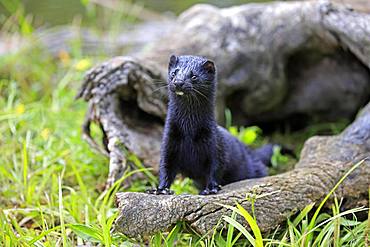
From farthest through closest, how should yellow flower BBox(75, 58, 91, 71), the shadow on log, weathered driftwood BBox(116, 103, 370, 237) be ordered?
yellow flower BBox(75, 58, 91, 71)
the shadow on log
weathered driftwood BBox(116, 103, 370, 237)

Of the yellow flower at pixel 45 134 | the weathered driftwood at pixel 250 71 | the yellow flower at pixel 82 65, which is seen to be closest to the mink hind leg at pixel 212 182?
the weathered driftwood at pixel 250 71

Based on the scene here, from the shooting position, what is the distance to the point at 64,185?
4.20 meters

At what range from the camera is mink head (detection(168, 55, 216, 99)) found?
10.3ft

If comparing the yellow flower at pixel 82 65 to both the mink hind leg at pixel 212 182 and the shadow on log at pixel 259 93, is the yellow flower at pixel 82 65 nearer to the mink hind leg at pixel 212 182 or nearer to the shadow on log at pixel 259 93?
the shadow on log at pixel 259 93

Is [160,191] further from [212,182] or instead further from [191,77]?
[191,77]

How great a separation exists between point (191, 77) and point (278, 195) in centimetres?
79

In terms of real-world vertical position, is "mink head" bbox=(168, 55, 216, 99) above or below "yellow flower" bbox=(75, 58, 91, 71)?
above

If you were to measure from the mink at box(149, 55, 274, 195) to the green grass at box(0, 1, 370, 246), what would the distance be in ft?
0.93

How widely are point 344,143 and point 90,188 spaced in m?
1.76

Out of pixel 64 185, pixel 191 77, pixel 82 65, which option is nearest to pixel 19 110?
pixel 64 185

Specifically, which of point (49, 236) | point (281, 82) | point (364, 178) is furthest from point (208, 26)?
point (49, 236)

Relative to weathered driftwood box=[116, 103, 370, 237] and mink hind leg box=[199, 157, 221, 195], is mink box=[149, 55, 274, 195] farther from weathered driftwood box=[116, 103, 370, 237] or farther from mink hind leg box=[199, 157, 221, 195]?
weathered driftwood box=[116, 103, 370, 237]

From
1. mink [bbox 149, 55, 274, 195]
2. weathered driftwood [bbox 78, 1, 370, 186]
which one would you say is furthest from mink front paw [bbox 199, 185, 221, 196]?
weathered driftwood [bbox 78, 1, 370, 186]

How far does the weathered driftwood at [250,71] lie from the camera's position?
4.08 m
